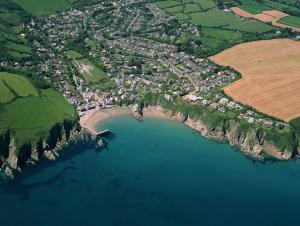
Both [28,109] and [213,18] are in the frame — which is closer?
[28,109]

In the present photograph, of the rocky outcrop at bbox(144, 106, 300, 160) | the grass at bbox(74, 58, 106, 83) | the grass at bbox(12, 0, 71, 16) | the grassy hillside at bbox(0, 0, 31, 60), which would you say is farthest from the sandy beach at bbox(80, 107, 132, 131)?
the grass at bbox(12, 0, 71, 16)

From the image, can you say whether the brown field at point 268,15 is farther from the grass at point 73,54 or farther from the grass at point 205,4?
the grass at point 73,54

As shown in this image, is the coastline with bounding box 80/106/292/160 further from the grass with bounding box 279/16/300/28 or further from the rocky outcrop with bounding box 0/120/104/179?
the grass with bounding box 279/16/300/28

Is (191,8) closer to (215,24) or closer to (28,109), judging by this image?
(215,24)

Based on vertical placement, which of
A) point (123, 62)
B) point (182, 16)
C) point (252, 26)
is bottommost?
point (252, 26)

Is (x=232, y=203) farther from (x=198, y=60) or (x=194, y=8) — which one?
(x=194, y=8)

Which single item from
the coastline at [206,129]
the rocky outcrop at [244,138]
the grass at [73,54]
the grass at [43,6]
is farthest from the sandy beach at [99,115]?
the grass at [43,6]

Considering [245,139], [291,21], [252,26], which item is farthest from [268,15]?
[245,139]
